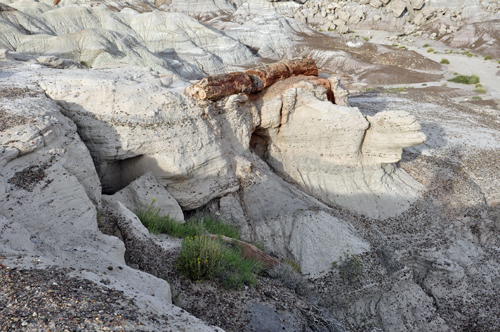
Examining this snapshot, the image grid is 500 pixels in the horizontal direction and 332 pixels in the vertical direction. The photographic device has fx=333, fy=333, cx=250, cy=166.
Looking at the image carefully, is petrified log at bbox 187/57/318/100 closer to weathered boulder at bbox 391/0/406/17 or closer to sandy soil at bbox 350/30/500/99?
sandy soil at bbox 350/30/500/99

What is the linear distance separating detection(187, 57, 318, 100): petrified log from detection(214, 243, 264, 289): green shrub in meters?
4.55

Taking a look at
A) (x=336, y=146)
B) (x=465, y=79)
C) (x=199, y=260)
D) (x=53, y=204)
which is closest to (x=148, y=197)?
(x=53, y=204)

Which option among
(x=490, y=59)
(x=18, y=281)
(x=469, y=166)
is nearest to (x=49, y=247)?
(x=18, y=281)

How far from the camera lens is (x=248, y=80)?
9812 millimetres

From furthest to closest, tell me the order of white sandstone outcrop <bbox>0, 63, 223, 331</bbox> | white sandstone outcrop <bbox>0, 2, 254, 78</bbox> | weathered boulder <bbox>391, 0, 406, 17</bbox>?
weathered boulder <bbox>391, 0, 406, 17</bbox> < white sandstone outcrop <bbox>0, 2, 254, 78</bbox> < white sandstone outcrop <bbox>0, 63, 223, 331</bbox>

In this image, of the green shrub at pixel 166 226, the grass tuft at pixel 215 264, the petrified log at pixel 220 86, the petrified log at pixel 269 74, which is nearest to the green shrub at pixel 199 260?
the grass tuft at pixel 215 264

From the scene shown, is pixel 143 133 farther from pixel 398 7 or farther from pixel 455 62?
pixel 398 7

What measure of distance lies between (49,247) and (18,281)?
1057 millimetres

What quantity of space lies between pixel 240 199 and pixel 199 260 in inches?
168

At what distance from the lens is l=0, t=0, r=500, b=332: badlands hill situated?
421 centimetres

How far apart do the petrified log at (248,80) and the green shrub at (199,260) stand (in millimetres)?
4568

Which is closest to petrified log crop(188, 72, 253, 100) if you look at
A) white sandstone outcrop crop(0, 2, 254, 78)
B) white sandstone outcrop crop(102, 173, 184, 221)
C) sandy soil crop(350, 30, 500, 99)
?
white sandstone outcrop crop(102, 173, 184, 221)

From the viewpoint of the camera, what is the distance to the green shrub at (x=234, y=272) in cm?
539

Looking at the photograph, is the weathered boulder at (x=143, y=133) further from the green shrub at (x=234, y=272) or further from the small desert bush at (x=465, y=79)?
the small desert bush at (x=465, y=79)
